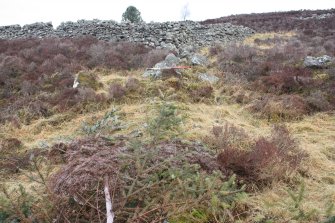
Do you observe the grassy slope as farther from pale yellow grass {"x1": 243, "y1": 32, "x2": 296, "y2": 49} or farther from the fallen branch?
pale yellow grass {"x1": 243, "y1": 32, "x2": 296, "y2": 49}

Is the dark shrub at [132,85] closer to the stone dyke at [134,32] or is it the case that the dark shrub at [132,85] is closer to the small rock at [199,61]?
the small rock at [199,61]

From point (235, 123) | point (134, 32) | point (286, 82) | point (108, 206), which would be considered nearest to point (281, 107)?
point (235, 123)

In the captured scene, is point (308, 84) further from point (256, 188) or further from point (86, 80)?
point (86, 80)

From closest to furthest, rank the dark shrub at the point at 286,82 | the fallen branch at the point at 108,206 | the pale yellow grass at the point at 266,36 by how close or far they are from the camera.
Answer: the fallen branch at the point at 108,206 → the dark shrub at the point at 286,82 → the pale yellow grass at the point at 266,36

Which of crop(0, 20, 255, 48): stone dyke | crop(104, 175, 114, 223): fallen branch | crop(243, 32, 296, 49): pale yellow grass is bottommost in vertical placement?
crop(104, 175, 114, 223): fallen branch

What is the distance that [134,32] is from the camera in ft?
52.7

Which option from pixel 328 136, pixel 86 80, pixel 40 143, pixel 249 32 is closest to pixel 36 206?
pixel 40 143

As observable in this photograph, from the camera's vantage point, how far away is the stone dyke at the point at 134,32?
50.5ft

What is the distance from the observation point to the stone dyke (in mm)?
15406

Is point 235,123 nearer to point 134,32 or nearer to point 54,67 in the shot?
point 54,67

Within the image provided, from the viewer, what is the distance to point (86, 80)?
9.61m

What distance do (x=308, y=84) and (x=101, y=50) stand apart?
284 inches

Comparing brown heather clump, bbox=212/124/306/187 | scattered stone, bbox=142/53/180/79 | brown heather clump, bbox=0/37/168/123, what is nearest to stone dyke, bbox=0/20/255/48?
brown heather clump, bbox=0/37/168/123

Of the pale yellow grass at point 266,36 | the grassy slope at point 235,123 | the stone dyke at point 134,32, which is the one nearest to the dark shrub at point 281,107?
the grassy slope at point 235,123
